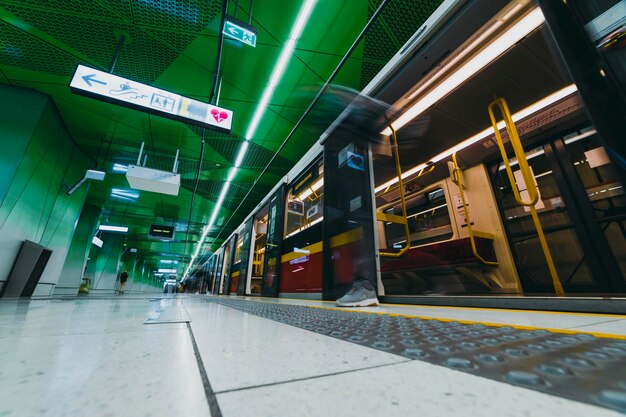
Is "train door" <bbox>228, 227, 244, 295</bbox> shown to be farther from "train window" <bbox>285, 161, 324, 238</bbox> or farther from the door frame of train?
"train window" <bbox>285, 161, 324, 238</bbox>

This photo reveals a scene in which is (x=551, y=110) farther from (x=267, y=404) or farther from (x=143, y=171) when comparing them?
(x=143, y=171)

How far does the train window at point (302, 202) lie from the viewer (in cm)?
534

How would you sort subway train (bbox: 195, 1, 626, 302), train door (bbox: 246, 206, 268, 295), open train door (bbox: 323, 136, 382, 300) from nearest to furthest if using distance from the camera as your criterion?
subway train (bbox: 195, 1, 626, 302) < open train door (bbox: 323, 136, 382, 300) < train door (bbox: 246, 206, 268, 295)

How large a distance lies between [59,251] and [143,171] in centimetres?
386

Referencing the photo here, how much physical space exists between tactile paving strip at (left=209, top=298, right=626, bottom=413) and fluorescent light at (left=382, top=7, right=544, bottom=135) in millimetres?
3156

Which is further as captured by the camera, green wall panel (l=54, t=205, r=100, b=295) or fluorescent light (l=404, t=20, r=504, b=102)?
green wall panel (l=54, t=205, r=100, b=295)

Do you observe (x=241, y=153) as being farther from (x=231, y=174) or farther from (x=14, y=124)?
(x=14, y=124)

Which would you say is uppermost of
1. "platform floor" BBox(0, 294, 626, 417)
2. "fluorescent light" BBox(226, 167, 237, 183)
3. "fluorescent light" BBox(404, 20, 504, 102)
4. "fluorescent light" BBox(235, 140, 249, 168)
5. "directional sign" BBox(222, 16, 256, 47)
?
"fluorescent light" BBox(235, 140, 249, 168)

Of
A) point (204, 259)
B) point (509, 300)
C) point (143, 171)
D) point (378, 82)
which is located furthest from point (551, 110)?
point (204, 259)

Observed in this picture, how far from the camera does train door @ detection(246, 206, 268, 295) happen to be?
7.70 meters

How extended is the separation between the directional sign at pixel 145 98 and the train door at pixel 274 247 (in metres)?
2.60

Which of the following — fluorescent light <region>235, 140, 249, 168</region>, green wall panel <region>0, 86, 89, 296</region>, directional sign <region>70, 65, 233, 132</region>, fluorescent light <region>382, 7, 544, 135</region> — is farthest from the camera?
fluorescent light <region>235, 140, 249, 168</region>

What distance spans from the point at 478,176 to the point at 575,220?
1534 millimetres

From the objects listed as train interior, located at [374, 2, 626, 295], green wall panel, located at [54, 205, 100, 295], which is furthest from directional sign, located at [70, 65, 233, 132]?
green wall panel, located at [54, 205, 100, 295]
